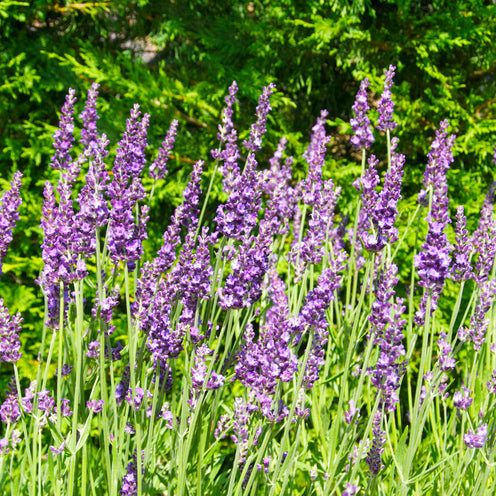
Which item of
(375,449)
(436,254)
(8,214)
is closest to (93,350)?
(8,214)

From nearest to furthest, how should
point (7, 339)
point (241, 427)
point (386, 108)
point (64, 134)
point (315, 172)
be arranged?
point (241, 427)
point (7, 339)
point (64, 134)
point (386, 108)
point (315, 172)

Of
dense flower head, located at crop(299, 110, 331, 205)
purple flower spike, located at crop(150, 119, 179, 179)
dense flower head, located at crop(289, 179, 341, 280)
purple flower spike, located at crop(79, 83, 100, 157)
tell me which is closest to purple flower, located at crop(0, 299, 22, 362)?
purple flower spike, located at crop(79, 83, 100, 157)

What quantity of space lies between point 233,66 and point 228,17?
0.38 metres

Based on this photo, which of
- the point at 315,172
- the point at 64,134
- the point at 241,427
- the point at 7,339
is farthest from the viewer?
the point at 315,172

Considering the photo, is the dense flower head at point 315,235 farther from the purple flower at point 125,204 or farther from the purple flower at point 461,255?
the purple flower at point 125,204

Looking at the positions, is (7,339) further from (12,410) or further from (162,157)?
(162,157)

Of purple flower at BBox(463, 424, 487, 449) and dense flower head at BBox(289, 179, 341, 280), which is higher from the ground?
dense flower head at BBox(289, 179, 341, 280)

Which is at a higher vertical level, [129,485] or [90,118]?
[90,118]

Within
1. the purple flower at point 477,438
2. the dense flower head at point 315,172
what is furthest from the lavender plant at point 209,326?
the dense flower head at point 315,172

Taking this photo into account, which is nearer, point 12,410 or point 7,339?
point 7,339

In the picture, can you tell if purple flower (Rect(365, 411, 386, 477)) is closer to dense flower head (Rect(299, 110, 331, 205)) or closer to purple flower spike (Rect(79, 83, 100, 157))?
dense flower head (Rect(299, 110, 331, 205))

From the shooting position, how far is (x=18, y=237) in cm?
441

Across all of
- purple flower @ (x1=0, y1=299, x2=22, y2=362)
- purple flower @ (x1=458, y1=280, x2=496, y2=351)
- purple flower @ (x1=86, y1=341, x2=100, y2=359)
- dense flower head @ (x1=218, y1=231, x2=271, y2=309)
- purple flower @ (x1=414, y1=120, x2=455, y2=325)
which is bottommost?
purple flower @ (x1=86, y1=341, x2=100, y2=359)

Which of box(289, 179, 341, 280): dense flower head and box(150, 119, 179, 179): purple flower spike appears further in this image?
box(150, 119, 179, 179): purple flower spike
